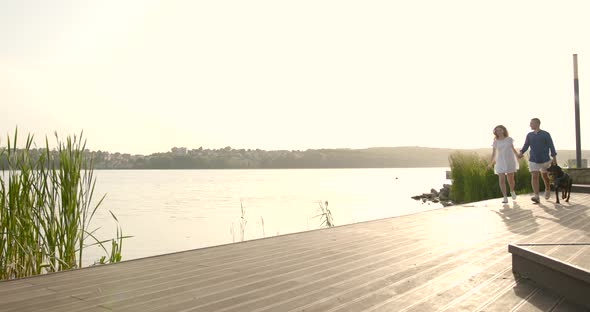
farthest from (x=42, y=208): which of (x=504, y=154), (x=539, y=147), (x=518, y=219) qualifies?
(x=539, y=147)

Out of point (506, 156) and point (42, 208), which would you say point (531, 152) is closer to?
point (506, 156)

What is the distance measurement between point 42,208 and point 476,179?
1136 cm

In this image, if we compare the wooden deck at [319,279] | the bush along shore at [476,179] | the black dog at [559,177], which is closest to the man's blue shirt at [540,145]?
the black dog at [559,177]

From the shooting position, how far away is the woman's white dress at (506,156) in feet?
28.1

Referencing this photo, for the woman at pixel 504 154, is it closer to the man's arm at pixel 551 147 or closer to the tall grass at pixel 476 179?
the man's arm at pixel 551 147

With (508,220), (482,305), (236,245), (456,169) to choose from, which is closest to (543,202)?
(508,220)

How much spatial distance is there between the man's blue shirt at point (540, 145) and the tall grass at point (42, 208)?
7.19m

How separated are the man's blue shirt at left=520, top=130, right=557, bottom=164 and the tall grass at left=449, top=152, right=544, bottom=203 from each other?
4528mm

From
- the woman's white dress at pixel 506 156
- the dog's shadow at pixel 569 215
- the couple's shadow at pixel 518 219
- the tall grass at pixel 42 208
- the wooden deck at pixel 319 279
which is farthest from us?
the woman's white dress at pixel 506 156

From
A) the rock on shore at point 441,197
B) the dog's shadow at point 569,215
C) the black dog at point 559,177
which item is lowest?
the rock on shore at point 441,197

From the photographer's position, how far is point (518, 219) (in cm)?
630

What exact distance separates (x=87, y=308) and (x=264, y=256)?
5.67 ft

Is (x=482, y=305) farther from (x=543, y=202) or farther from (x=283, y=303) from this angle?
(x=543, y=202)

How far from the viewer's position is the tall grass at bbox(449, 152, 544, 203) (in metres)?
13.1
